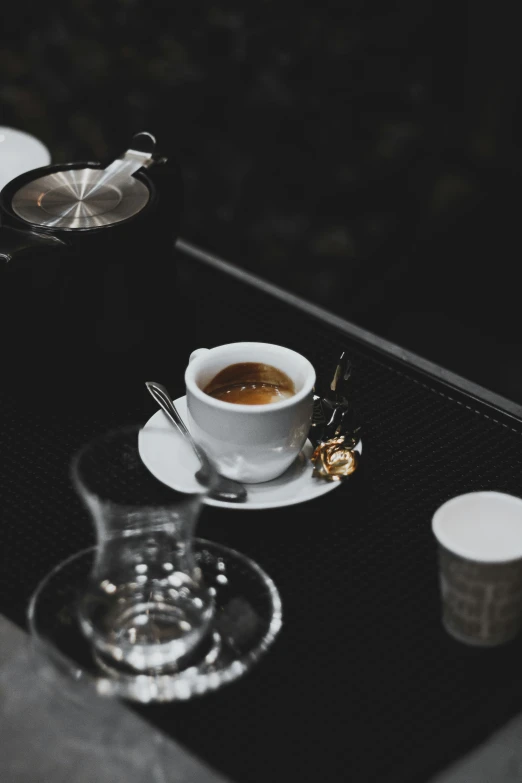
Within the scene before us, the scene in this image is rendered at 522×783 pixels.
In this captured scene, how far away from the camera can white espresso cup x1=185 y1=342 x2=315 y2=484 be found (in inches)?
28.3

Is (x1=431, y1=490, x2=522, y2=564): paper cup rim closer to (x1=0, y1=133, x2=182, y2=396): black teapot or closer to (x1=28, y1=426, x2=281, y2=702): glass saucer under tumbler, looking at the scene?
(x1=28, y1=426, x2=281, y2=702): glass saucer under tumbler

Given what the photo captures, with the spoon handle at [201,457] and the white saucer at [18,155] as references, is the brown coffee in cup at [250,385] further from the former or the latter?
the white saucer at [18,155]

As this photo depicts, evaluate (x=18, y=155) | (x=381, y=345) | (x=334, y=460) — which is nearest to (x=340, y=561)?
(x=334, y=460)

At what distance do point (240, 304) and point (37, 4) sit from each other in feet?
4.60

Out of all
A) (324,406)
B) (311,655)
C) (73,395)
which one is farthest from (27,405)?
(311,655)

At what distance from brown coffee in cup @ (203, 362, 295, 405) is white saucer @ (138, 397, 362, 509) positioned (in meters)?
0.05

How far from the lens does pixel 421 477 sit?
792 millimetres

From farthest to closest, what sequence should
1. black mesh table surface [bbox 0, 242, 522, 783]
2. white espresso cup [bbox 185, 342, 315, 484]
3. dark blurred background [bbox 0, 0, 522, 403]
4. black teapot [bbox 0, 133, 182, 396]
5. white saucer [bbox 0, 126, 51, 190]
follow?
dark blurred background [bbox 0, 0, 522, 403], white saucer [bbox 0, 126, 51, 190], black teapot [bbox 0, 133, 182, 396], white espresso cup [bbox 185, 342, 315, 484], black mesh table surface [bbox 0, 242, 522, 783]

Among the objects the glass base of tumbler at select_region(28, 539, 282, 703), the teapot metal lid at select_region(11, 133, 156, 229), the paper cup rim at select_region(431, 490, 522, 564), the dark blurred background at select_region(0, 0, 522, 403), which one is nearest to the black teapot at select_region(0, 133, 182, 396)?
the teapot metal lid at select_region(11, 133, 156, 229)

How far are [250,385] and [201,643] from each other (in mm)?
241

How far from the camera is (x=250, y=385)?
0.81 m

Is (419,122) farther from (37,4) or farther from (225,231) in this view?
(37,4)

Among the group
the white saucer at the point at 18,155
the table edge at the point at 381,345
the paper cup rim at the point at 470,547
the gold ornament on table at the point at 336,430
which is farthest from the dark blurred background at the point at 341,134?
the paper cup rim at the point at 470,547

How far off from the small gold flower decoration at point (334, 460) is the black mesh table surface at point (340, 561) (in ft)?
0.07
